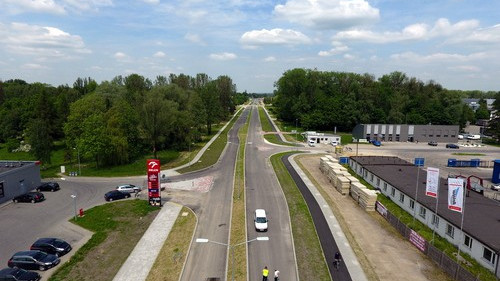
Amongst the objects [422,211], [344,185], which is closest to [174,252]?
[422,211]

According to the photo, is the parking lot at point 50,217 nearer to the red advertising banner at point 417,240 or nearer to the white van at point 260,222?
the white van at point 260,222

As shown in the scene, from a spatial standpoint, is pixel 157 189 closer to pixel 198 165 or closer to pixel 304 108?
pixel 198 165

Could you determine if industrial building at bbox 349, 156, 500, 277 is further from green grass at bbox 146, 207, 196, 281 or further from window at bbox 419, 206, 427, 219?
green grass at bbox 146, 207, 196, 281

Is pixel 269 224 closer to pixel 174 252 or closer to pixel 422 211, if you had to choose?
pixel 174 252

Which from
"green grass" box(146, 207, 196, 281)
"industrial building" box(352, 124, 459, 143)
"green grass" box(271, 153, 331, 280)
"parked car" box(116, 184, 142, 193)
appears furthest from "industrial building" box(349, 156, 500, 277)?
"industrial building" box(352, 124, 459, 143)

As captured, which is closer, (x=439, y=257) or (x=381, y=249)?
(x=439, y=257)

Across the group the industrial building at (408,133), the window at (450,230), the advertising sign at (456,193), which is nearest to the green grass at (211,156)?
the window at (450,230)
